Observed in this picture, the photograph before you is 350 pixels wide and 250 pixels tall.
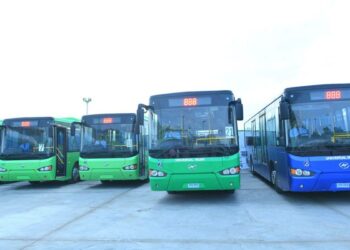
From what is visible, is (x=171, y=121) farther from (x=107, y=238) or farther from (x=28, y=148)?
(x=28, y=148)

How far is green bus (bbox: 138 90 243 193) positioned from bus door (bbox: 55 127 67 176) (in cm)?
679

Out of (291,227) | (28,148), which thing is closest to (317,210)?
(291,227)

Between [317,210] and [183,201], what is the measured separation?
3750 mm

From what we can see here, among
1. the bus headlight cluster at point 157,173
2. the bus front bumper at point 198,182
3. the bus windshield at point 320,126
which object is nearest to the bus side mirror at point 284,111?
the bus windshield at point 320,126

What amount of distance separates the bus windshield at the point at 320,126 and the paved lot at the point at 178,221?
1.58 meters

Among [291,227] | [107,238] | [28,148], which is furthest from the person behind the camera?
[28,148]

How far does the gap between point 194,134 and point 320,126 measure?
3221 mm

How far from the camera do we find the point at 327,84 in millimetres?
10344

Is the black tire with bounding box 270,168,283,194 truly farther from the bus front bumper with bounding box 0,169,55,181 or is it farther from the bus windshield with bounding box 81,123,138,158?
the bus front bumper with bounding box 0,169,55,181

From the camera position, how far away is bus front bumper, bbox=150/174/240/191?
10.4m

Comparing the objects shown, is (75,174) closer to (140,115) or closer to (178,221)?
(140,115)

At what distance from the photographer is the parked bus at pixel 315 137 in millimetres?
9750

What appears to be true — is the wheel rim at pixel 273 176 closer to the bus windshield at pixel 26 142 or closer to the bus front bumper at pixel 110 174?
the bus front bumper at pixel 110 174

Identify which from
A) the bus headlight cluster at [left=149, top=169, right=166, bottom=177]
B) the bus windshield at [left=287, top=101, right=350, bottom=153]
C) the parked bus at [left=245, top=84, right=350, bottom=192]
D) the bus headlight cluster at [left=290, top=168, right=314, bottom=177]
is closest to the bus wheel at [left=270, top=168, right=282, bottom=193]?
the parked bus at [left=245, top=84, right=350, bottom=192]
